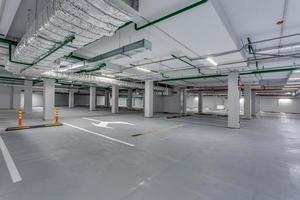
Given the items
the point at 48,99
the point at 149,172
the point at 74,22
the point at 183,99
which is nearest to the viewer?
the point at 74,22

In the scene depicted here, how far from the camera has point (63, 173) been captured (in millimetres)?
2473

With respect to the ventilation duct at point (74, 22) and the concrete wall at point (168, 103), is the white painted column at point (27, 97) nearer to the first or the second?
the ventilation duct at point (74, 22)

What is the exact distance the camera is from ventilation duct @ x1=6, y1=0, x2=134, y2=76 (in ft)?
6.51

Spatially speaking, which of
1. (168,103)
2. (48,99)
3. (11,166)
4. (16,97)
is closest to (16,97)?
(16,97)

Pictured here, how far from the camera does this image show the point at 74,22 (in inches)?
91.3

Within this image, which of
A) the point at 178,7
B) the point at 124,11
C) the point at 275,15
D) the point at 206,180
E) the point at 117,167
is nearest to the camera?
the point at 124,11

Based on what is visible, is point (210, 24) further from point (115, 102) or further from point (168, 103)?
point (168, 103)

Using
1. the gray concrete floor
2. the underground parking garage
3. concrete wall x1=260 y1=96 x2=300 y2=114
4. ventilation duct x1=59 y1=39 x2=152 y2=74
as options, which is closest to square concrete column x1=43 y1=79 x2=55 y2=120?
the underground parking garage

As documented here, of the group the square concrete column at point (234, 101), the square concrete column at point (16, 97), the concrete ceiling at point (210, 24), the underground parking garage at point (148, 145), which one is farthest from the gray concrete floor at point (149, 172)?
the square concrete column at point (16, 97)

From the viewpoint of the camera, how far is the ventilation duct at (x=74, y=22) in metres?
1.98

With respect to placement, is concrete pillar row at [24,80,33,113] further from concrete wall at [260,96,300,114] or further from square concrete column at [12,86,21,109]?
concrete wall at [260,96,300,114]

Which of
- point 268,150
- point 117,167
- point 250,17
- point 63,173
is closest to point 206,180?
point 117,167

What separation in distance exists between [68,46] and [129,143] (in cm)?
300

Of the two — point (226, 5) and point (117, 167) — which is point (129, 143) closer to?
point (117, 167)
